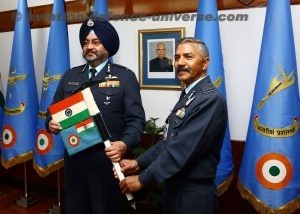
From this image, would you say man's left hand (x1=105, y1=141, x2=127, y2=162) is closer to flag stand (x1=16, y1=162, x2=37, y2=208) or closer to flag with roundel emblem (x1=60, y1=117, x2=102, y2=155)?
flag with roundel emblem (x1=60, y1=117, x2=102, y2=155)

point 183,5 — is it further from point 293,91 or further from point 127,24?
point 293,91

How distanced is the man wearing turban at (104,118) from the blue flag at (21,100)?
1.20 m

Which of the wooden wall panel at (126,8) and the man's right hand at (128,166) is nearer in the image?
the man's right hand at (128,166)

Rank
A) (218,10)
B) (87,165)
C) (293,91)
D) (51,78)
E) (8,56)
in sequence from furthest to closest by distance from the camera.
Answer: (8,56) → (51,78) → (218,10) → (293,91) → (87,165)

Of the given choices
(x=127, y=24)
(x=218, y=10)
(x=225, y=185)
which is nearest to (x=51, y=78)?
(x=127, y=24)

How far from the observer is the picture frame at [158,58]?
2701mm

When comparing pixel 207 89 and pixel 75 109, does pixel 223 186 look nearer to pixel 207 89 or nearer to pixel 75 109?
pixel 207 89

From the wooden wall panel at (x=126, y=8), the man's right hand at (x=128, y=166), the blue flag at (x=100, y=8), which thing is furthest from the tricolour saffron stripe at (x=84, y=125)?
the wooden wall panel at (x=126, y=8)

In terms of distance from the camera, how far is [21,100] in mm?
3035

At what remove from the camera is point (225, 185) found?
7.56ft

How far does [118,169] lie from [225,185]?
1.02m

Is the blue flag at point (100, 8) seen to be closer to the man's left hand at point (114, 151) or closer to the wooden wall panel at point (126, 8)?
the wooden wall panel at point (126, 8)

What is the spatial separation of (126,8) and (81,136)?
4.97 ft

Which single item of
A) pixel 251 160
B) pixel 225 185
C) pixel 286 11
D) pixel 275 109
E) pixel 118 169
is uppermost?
pixel 286 11
